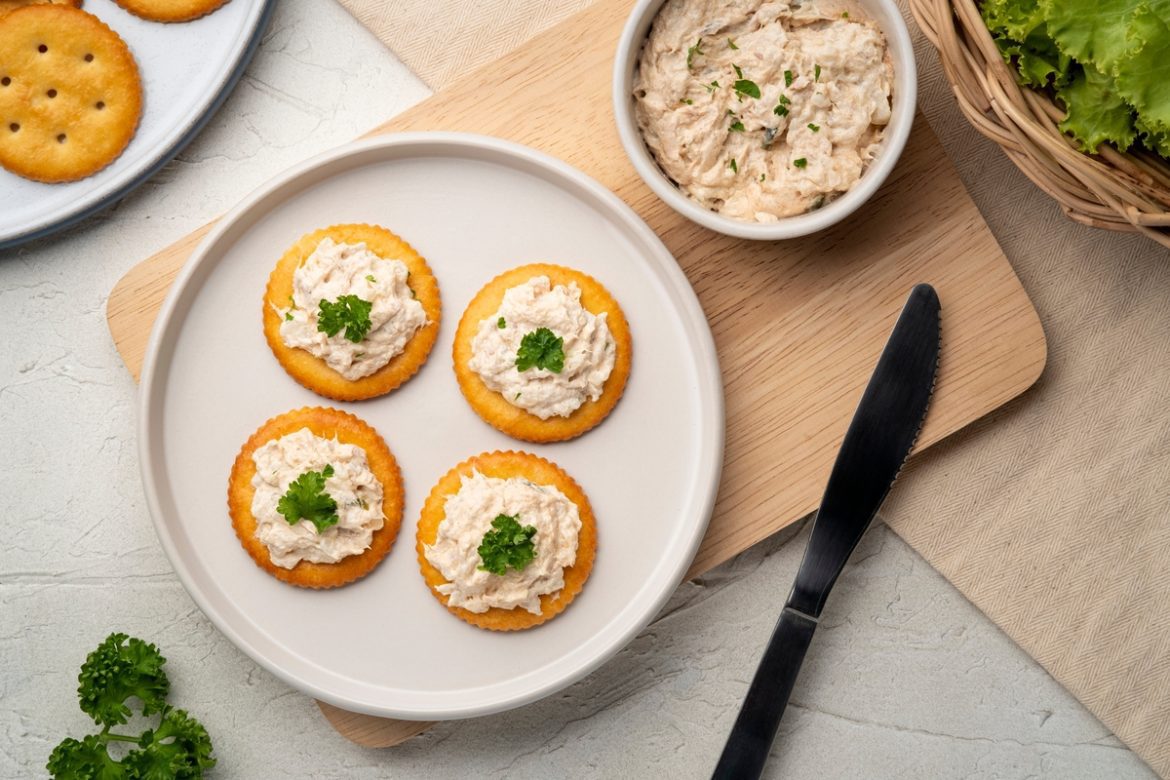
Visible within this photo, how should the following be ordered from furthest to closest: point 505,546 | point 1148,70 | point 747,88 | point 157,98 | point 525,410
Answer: point 157,98, point 525,410, point 505,546, point 747,88, point 1148,70

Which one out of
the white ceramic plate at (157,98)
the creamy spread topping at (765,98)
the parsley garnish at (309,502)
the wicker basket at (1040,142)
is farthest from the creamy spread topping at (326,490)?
the wicker basket at (1040,142)

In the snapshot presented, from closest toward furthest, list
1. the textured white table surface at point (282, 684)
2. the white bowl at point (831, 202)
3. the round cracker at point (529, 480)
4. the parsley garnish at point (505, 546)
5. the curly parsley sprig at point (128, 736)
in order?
the white bowl at point (831, 202) → the parsley garnish at point (505, 546) → the round cracker at point (529, 480) → the curly parsley sprig at point (128, 736) → the textured white table surface at point (282, 684)

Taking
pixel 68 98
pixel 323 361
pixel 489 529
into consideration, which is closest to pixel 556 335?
pixel 489 529

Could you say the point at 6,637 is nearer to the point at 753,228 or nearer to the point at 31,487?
the point at 31,487

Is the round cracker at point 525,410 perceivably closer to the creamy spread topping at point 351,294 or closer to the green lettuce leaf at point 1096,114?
the creamy spread topping at point 351,294

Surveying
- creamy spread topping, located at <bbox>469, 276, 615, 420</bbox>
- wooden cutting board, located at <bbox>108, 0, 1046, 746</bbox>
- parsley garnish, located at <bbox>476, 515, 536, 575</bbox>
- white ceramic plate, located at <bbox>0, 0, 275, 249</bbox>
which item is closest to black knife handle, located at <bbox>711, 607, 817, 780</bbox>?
wooden cutting board, located at <bbox>108, 0, 1046, 746</bbox>

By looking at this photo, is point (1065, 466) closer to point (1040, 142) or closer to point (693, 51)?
point (1040, 142)
